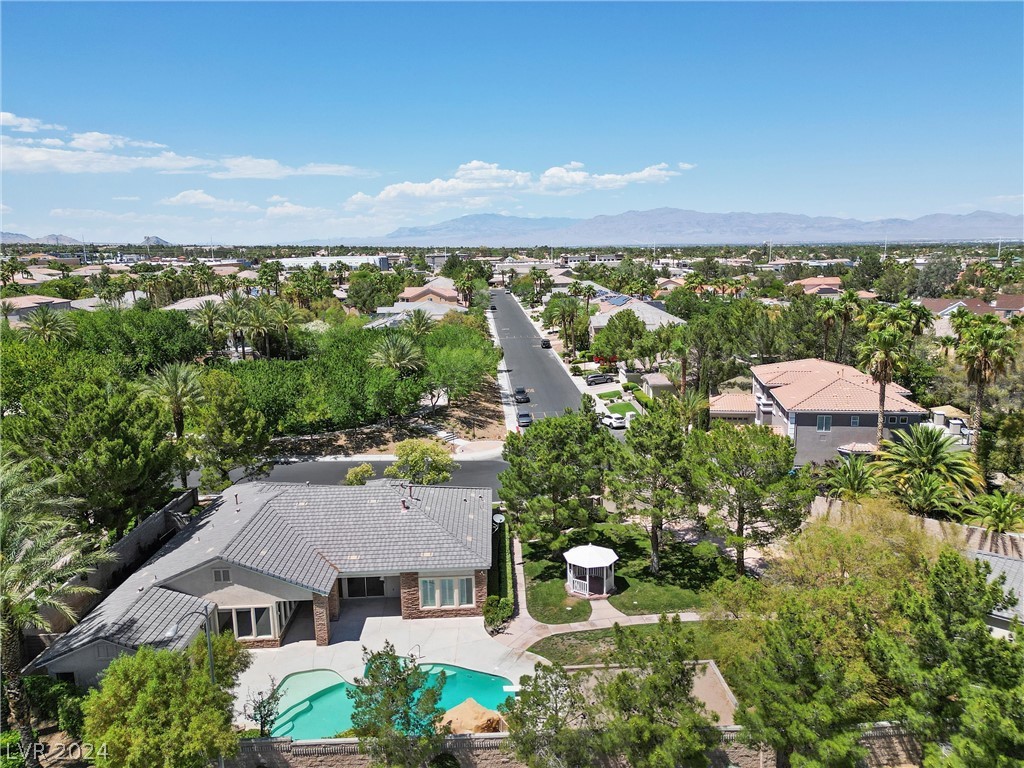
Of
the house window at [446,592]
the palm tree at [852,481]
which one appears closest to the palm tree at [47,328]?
the house window at [446,592]

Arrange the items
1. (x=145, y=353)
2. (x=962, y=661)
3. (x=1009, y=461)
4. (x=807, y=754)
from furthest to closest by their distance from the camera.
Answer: (x=145, y=353), (x=1009, y=461), (x=807, y=754), (x=962, y=661)

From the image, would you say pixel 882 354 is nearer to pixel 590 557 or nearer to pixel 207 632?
pixel 590 557

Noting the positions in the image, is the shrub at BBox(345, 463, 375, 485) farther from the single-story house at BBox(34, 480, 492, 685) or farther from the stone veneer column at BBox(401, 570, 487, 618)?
the stone veneer column at BBox(401, 570, 487, 618)

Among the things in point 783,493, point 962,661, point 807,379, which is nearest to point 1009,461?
point 807,379

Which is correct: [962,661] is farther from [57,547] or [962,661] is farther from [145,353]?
[145,353]

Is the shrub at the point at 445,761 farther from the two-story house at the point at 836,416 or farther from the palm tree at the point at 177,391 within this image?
the two-story house at the point at 836,416

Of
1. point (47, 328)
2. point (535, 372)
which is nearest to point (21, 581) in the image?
point (47, 328)

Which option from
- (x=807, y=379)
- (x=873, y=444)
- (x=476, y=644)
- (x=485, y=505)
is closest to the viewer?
(x=476, y=644)

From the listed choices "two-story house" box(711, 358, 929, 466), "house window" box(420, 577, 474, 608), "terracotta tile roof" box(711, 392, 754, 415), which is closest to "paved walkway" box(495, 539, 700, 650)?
"house window" box(420, 577, 474, 608)
